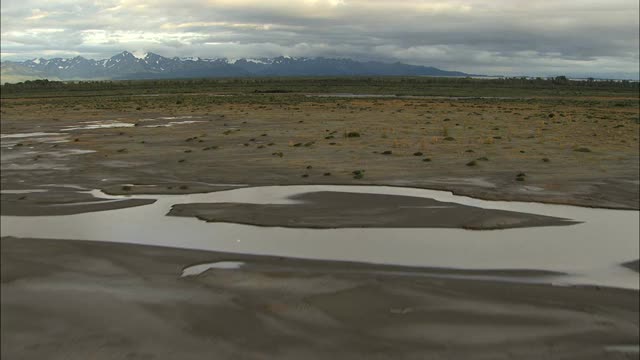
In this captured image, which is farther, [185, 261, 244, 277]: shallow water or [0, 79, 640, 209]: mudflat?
[0, 79, 640, 209]: mudflat

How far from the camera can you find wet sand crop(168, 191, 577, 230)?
15.8 m

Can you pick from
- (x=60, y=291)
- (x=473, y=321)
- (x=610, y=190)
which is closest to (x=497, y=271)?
(x=473, y=321)

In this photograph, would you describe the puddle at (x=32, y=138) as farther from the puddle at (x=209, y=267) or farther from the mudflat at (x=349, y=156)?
the puddle at (x=209, y=267)

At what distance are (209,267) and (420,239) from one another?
545 centimetres

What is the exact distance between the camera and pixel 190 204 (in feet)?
60.7

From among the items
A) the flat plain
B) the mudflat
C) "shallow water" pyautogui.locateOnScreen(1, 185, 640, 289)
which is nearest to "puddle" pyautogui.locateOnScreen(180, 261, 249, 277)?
the flat plain

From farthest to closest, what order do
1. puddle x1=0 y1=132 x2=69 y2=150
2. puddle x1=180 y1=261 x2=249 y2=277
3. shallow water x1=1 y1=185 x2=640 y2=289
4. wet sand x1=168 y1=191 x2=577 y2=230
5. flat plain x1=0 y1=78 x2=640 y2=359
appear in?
1. puddle x1=0 y1=132 x2=69 y2=150
2. wet sand x1=168 y1=191 x2=577 y2=230
3. shallow water x1=1 y1=185 x2=640 y2=289
4. puddle x1=180 y1=261 x2=249 y2=277
5. flat plain x1=0 y1=78 x2=640 y2=359

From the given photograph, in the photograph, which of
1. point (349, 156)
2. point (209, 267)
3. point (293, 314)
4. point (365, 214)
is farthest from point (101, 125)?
point (293, 314)

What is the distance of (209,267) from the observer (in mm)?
12250

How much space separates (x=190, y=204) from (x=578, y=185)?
13889 millimetres

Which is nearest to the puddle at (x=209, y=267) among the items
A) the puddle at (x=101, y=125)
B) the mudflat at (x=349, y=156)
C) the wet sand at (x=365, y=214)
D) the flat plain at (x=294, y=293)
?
the flat plain at (x=294, y=293)

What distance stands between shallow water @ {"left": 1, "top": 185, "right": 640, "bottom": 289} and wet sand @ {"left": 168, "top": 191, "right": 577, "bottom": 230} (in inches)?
18.0

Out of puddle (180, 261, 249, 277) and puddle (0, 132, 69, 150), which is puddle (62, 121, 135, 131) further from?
puddle (180, 261, 249, 277)

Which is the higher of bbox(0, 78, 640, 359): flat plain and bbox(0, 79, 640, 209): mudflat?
bbox(0, 79, 640, 209): mudflat
